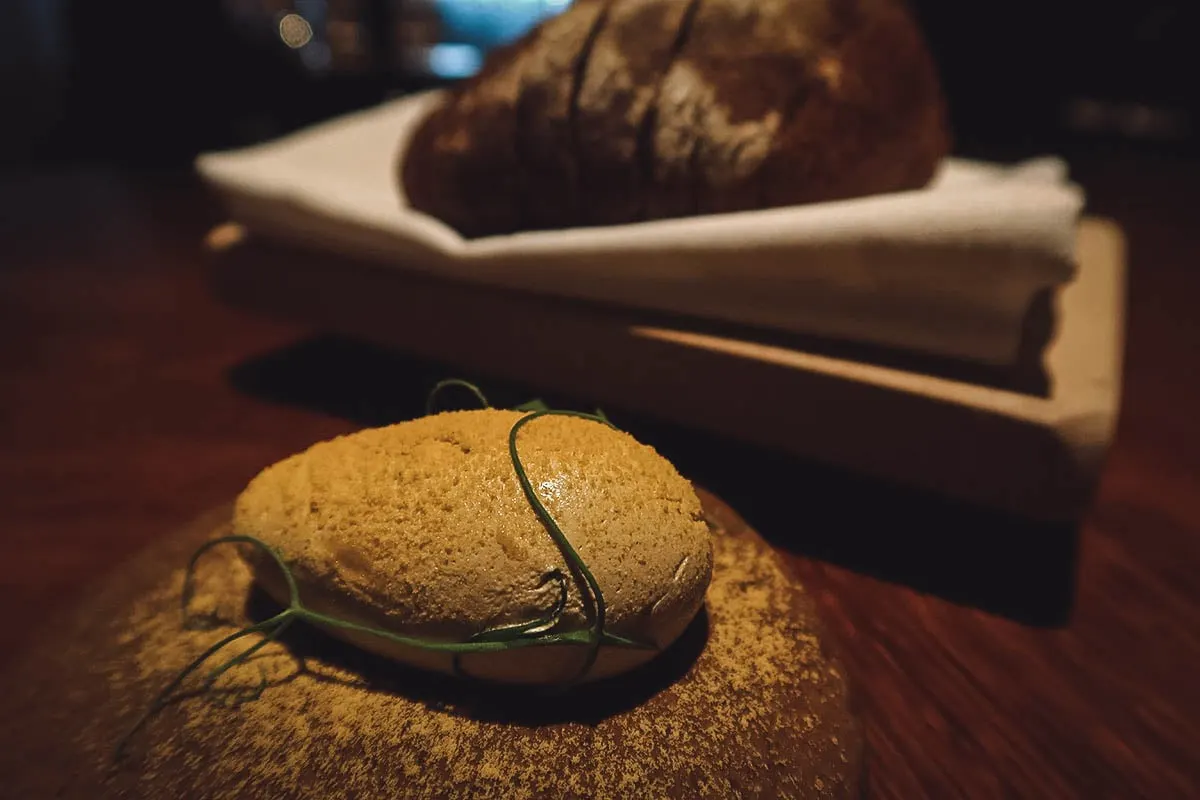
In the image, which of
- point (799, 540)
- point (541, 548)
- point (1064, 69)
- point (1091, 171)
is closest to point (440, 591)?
point (541, 548)

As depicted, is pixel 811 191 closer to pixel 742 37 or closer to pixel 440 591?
pixel 742 37

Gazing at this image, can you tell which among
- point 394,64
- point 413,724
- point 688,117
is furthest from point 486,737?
point 394,64

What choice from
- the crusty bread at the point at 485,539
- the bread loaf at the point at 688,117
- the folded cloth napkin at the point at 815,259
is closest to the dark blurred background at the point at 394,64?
the bread loaf at the point at 688,117

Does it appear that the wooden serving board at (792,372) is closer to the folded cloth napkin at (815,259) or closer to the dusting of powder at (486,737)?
the folded cloth napkin at (815,259)

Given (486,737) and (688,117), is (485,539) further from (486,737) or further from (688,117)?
(688,117)

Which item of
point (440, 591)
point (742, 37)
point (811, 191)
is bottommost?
point (440, 591)

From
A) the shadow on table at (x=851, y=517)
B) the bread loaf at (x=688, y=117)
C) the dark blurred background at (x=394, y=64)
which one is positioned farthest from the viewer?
the dark blurred background at (x=394, y=64)
